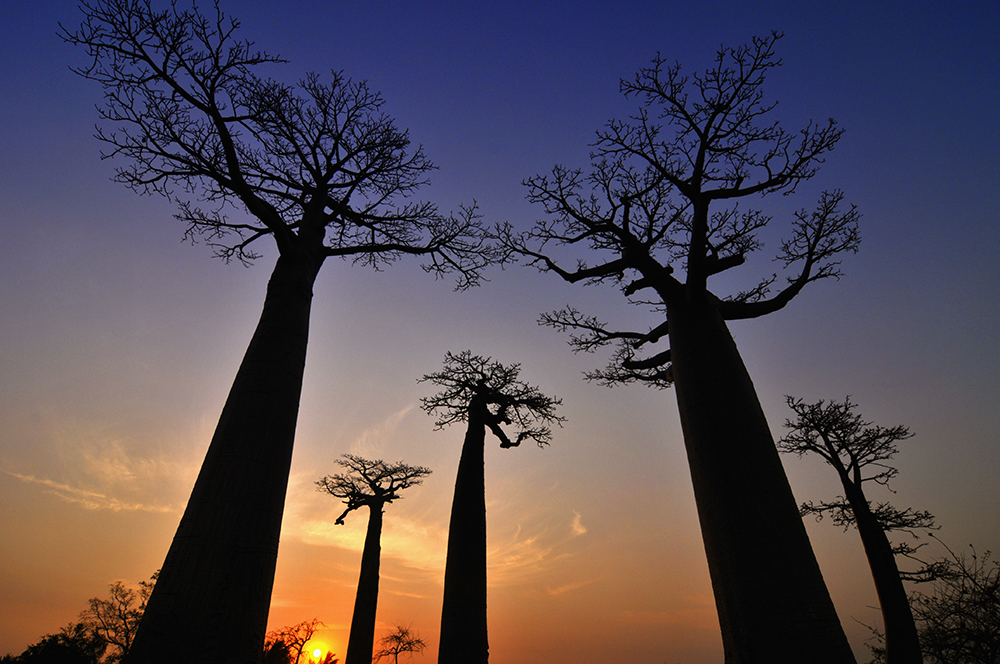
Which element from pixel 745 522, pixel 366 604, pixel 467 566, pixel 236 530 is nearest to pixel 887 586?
pixel 467 566

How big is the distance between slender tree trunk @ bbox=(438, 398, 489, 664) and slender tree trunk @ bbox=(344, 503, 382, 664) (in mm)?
6975

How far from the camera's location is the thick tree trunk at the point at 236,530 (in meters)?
2.12

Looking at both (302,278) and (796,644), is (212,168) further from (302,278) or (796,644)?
(796,644)

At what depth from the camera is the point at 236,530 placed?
94.5 inches

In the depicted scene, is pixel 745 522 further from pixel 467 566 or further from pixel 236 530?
pixel 467 566

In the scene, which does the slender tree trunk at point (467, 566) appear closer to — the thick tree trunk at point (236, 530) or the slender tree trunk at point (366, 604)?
the thick tree trunk at point (236, 530)

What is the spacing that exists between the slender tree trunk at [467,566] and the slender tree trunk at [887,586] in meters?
5.62

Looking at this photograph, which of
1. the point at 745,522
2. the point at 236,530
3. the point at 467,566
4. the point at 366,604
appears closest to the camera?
the point at 236,530

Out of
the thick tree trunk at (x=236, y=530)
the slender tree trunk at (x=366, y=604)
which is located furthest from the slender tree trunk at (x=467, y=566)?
the slender tree trunk at (x=366, y=604)

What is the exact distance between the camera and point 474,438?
8.23 meters

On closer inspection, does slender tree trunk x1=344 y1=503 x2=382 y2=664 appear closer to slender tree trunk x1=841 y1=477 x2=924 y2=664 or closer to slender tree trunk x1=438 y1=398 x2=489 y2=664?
slender tree trunk x1=438 y1=398 x2=489 y2=664

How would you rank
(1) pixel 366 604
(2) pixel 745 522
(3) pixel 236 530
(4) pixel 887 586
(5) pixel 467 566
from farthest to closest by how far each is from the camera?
1. (1) pixel 366 604
2. (5) pixel 467 566
3. (4) pixel 887 586
4. (2) pixel 745 522
5. (3) pixel 236 530

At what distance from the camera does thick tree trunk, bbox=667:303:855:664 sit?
225 centimetres

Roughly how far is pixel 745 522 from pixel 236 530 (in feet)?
9.19
